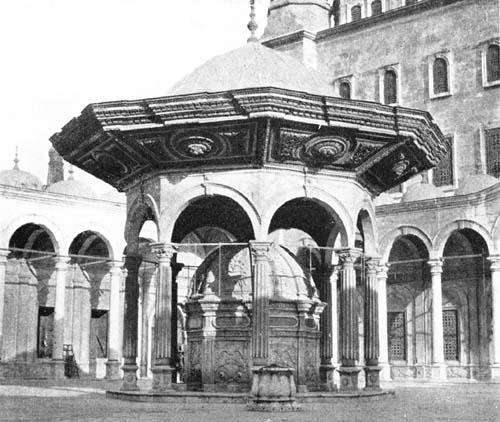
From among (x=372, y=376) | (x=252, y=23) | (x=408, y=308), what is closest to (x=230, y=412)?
(x=372, y=376)

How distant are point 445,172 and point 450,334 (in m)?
6.40

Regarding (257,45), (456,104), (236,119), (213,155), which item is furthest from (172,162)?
(456,104)

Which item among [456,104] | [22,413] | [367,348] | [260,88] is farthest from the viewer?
[456,104]

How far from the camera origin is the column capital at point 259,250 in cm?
1153

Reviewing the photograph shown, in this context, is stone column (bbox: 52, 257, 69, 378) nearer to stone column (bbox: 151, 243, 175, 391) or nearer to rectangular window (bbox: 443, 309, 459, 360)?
rectangular window (bbox: 443, 309, 459, 360)

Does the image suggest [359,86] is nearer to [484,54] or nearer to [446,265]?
[484,54]

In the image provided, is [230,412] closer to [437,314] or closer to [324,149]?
[324,149]

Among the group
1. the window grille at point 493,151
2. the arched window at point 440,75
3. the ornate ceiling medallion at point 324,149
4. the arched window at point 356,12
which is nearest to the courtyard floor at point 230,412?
the ornate ceiling medallion at point 324,149

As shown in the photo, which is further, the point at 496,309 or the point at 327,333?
the point at 496,309

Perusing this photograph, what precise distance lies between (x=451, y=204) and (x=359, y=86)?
9681 millimetres

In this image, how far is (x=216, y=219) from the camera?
14.4 m

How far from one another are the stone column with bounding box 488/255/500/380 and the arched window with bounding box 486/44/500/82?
27.2ft

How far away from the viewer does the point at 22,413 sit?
10.0 m

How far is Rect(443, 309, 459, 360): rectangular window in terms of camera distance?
30188 millimetres
